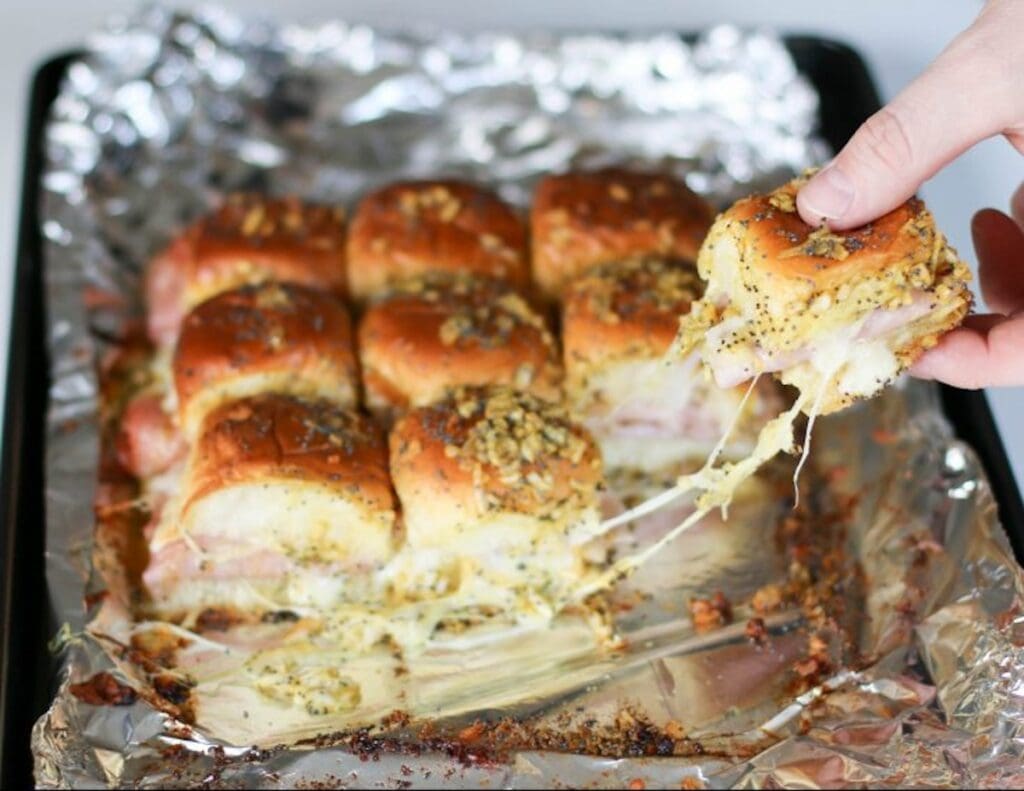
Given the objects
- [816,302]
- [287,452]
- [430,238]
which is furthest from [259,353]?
[816,302]

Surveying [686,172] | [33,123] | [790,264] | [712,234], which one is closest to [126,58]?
[33,123]

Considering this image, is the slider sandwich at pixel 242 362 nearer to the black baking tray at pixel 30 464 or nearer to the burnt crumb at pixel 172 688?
the black baking tray at pixel 30 464

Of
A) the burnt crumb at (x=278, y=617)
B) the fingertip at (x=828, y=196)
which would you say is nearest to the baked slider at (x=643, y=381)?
the fingertip at (x=828, y=196)

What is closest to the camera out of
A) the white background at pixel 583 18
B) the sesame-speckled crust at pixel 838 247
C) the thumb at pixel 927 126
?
the thumb at pixel 927 126

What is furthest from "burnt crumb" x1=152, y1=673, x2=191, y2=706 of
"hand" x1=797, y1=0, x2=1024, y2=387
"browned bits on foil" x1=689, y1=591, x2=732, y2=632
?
"hand" x1=797, y1=0, x2=1024, y2=387

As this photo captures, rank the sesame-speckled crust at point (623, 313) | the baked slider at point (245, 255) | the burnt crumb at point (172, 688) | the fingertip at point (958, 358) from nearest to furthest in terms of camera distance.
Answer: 1. the fingertip at point (958, 358)
2. the burnt crumb at point (172, 688)
3. the sesame-speckled crust at point (623, 313)
4. the baked slider at point (245, 255)

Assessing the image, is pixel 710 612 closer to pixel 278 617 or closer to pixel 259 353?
pixel 278 617

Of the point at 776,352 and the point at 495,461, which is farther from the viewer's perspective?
the point at 495,461
